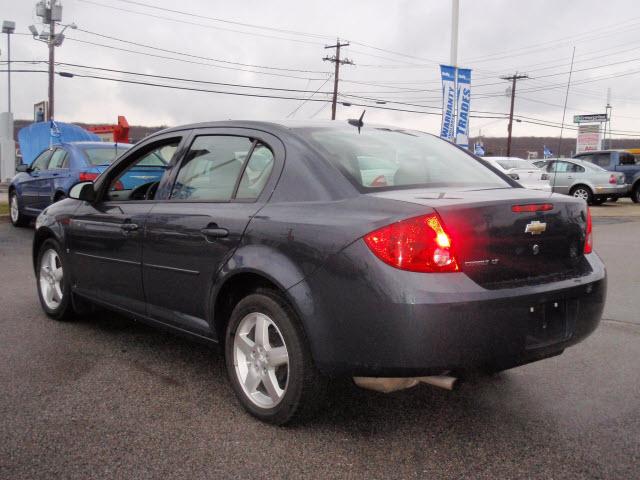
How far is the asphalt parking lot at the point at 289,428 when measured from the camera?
109 inches

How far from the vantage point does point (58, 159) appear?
430 inches

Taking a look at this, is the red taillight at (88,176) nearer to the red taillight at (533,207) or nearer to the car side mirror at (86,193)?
the car side mirror at (86,193)

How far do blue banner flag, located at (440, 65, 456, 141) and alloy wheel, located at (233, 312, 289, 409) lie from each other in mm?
14476

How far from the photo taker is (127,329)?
5.02 metres

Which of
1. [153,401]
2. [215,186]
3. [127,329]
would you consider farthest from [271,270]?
[127,329]

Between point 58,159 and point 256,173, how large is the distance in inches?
335

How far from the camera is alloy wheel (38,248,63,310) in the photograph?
16.9 ft

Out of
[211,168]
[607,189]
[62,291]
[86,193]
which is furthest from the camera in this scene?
[607,189]

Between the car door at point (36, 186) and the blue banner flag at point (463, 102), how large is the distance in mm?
10378

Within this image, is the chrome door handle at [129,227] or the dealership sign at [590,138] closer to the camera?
the chrome door handle at [129,227]

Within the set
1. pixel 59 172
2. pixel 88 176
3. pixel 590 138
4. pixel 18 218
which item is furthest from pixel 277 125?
pixel 590 138

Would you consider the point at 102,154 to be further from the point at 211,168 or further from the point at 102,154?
the point at 211,168

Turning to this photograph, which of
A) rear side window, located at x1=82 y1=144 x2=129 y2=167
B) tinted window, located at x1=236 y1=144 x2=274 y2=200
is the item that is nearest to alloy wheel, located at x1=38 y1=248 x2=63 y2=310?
tinted window, located at x1=236 y1=144 x2=274 y2=200

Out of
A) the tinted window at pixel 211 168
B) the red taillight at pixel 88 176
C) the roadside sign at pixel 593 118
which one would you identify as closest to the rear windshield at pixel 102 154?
the red taillight at pixel 88 176
